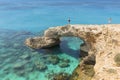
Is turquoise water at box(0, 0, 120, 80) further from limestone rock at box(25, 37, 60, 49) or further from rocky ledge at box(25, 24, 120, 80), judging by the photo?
rocky ledge at box(25, 24, 120, 80)

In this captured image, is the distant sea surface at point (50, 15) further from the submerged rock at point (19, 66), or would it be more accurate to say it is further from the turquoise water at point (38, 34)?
the submerged rock at point (19, 66)

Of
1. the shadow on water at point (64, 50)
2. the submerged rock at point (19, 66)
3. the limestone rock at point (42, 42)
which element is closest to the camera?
the submerged rock at point (19, 66)

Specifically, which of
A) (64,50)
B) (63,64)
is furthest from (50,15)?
(63,64)

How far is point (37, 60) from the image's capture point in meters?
31.0

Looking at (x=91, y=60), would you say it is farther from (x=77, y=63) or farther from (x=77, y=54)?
(x=77, y=54)

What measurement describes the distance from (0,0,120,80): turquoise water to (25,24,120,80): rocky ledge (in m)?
1.58

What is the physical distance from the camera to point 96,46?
86.9ft

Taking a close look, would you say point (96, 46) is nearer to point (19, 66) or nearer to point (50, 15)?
point (19, 66)

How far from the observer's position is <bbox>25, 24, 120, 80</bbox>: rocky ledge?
52.0 ft

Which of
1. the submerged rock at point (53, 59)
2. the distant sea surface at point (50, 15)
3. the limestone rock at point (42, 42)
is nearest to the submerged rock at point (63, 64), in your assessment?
the submerged rock at point (53, 59)

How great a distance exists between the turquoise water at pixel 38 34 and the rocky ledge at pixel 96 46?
1575 mm

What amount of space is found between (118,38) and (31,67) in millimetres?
13303

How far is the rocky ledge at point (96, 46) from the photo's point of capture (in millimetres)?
15853

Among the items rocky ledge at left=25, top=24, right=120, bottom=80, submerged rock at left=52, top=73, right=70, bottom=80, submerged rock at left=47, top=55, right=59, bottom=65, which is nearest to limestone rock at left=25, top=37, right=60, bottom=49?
rocky ledge at left=25, top=24, right=120, bottom=80
